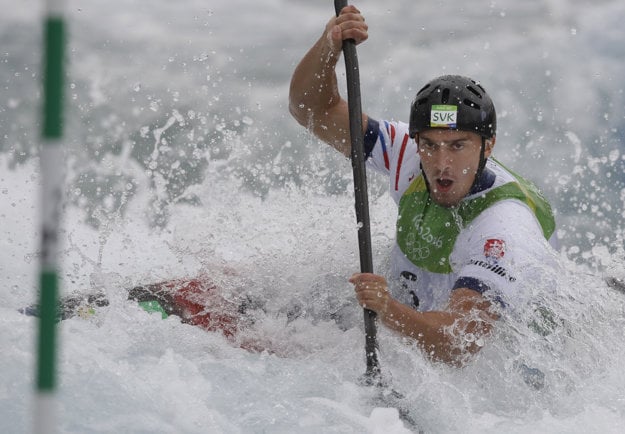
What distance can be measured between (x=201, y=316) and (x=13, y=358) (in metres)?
1.12

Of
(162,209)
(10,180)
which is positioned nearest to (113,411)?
(162,209)

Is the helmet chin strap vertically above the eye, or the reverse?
the eye

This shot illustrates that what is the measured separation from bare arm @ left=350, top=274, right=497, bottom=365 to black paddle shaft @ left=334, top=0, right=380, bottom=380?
8.0 inches

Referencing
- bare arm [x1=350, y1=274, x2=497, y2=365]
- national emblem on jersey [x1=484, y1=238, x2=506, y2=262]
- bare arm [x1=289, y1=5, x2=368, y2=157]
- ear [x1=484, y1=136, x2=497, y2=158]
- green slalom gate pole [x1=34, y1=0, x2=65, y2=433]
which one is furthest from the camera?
bare arm [x1=289, y1=5, x2=368, y2=157]

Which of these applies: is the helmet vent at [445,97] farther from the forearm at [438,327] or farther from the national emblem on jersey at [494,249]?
the forearm at [438,327]

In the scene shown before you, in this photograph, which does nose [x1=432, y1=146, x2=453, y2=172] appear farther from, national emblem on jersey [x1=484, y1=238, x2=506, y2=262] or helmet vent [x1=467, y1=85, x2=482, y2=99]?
national emblem on jersey [x1=484, y1=238, x2=506, y2=262]

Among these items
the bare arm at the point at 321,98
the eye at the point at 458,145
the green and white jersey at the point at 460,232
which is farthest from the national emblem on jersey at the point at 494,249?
the bare arm at the point at 321,98

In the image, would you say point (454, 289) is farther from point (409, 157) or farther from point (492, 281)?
point (409, 157)

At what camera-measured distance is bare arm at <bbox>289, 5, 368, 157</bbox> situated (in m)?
4.30

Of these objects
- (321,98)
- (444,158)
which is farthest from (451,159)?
(321,98)

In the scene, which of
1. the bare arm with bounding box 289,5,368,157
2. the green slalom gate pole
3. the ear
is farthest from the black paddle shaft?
the green slalom gate pole

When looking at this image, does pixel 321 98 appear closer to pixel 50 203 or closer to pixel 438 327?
pixel 438 327

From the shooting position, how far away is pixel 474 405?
11.4 feet

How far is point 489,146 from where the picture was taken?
3949 millimetres
